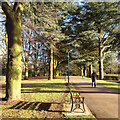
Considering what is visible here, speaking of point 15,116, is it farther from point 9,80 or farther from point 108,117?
point 108,117

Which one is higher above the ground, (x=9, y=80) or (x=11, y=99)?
(x=9, y=80)

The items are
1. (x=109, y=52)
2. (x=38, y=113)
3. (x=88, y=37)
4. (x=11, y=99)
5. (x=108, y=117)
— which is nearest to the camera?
(x=108, y=117)

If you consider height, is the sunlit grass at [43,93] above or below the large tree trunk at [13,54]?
below

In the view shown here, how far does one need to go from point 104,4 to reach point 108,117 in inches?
901

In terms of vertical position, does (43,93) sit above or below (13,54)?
below

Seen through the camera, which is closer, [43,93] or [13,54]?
[13,54]

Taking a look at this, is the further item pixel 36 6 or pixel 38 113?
pixel 36 6

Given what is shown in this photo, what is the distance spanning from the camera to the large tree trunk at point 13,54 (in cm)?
748

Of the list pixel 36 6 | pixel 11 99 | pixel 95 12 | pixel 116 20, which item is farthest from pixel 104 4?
pixel 11 99

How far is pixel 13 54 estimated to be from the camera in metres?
7.56

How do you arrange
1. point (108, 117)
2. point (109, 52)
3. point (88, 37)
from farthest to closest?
point (109, 52) < point (88, 37) < point (108, 117)

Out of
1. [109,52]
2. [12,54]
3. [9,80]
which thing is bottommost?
[9,80]

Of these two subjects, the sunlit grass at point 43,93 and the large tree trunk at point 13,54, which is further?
the sunlit grass at point 43,93

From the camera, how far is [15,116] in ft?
16.3
